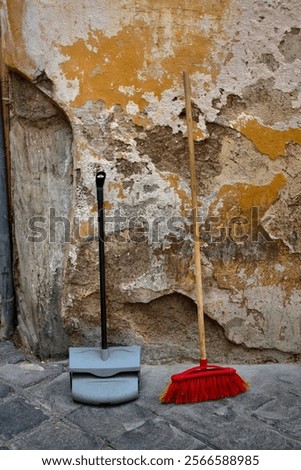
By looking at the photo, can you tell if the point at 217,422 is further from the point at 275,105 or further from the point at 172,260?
the point at 275,105

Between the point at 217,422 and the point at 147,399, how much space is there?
0.31 meters

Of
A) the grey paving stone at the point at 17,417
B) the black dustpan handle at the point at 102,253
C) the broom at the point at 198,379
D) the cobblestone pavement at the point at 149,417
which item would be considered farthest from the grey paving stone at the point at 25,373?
the broom at the point at 198,379

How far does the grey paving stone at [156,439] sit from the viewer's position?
2.21 metres

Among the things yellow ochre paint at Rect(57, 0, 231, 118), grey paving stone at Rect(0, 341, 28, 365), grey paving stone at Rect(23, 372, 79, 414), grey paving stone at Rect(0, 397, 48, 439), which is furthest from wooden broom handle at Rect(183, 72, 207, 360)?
grey paving stone at Rect(0, 341, 28, 365)

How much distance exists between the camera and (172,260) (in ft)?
9.02

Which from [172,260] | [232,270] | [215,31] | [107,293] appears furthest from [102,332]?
[215,31]

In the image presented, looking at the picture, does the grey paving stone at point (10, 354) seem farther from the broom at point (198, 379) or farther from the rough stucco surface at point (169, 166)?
the broom at point (198, 379)

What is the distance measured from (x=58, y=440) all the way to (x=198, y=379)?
0.58 m

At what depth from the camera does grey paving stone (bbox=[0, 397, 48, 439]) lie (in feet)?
7.59

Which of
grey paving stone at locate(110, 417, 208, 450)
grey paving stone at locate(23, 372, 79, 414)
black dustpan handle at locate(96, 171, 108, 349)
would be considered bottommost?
grey paving stone at locate(110, 417, 208, 450)

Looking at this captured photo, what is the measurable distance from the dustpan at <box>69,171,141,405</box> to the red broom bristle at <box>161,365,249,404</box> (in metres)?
0.15

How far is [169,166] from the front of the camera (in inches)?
105

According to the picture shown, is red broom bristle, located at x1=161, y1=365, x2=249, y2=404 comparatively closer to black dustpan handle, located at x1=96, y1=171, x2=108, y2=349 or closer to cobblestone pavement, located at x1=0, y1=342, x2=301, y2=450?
cobblestone pavement, located at x1=0, y1=342, x2=301, y2=450

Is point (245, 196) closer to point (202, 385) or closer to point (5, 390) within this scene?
point (202, 385)
